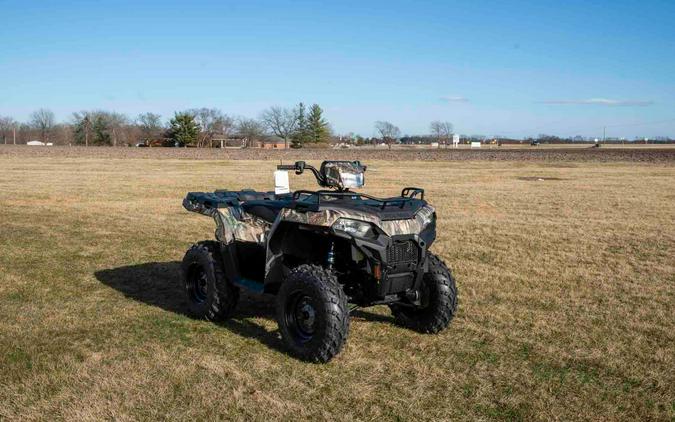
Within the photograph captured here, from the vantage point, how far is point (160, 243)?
11875mm

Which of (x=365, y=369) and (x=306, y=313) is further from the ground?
(x=306, y=313)

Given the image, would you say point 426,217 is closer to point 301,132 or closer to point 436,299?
point 436,299

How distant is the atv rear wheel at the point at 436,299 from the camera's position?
6262 mm

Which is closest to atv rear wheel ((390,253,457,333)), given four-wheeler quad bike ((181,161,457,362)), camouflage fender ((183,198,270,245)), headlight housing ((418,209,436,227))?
four-wheeler quad bike ((181,161,457,362))

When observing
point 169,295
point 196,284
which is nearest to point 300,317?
point 196,284

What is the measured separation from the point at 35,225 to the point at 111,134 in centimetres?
10949

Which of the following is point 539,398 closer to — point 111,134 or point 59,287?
point 59,287

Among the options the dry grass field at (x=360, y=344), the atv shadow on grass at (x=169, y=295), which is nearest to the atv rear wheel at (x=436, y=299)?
the dry grass field at (x=360, y=344)

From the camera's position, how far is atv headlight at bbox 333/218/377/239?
17.4 ft

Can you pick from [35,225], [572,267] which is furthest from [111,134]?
[572,267]

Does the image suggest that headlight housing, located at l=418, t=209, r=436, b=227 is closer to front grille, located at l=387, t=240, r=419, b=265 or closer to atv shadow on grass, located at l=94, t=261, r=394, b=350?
front grille, located at l=387, t=240, r=419, b=265

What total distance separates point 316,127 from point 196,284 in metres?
107

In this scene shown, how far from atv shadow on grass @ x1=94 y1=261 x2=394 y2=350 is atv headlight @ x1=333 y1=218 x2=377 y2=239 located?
144 centimetres

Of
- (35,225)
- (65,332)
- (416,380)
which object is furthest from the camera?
(35,225)
